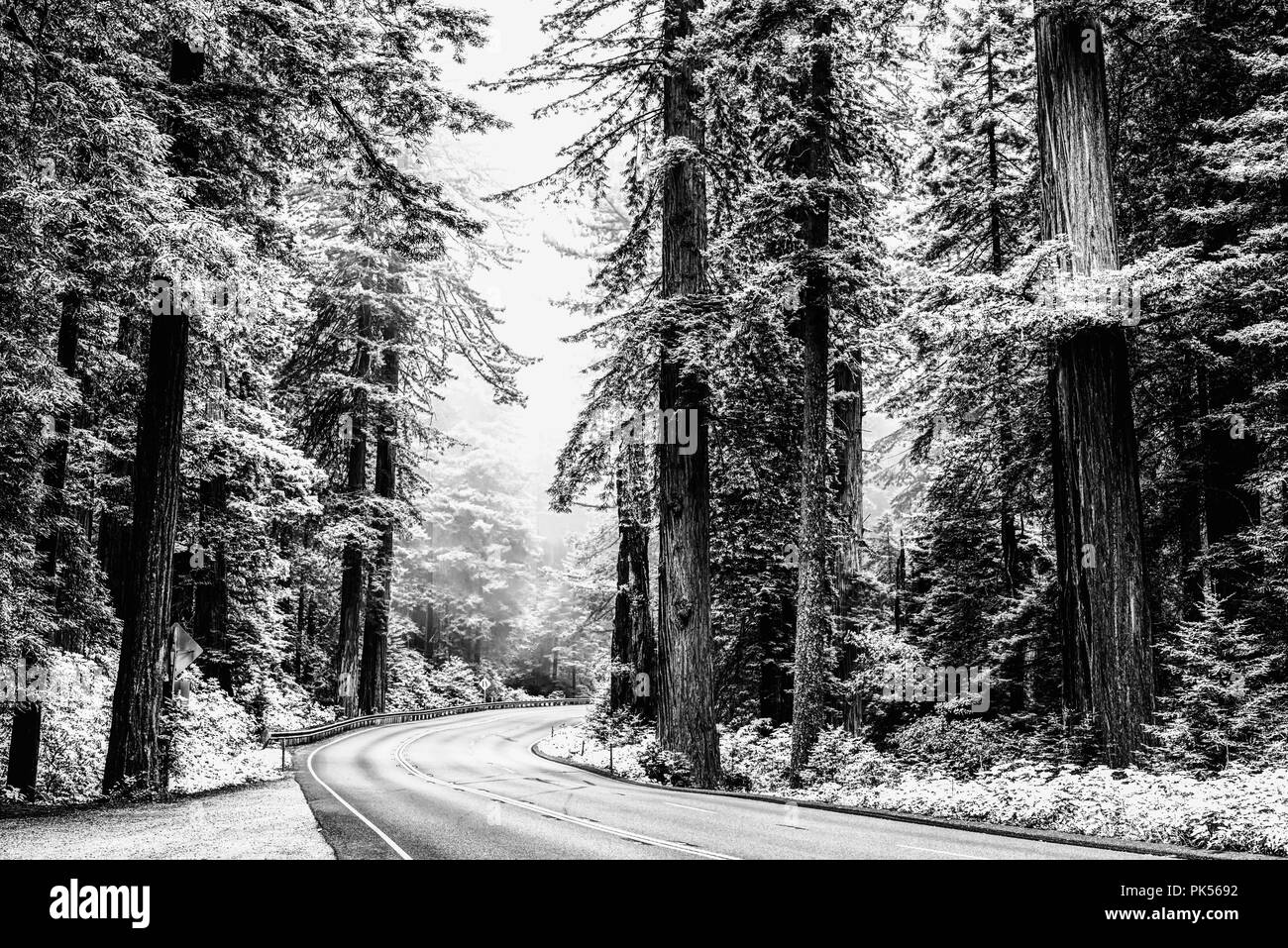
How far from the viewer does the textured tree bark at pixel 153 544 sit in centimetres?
1214

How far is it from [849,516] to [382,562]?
66.3ft

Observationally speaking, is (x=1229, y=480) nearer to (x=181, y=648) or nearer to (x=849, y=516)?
(x=849, y=516)

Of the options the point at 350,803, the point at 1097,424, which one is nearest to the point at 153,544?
the point at 350,803

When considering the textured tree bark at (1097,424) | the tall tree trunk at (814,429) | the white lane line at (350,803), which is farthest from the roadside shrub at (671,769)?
the textured tree bark at (1097,424)

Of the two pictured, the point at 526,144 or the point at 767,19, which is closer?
the point at 767,19

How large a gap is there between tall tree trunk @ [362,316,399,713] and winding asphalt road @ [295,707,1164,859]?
12340 millimetres

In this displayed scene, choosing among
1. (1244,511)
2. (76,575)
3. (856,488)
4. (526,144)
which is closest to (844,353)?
(856,488)

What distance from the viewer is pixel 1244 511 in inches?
579

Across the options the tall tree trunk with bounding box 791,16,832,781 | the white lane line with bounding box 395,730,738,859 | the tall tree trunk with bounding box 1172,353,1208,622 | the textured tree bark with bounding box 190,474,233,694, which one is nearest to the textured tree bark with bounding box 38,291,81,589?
the textured tree bark with bounding box 190,474,233,694

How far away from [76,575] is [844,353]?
15123 millimetres

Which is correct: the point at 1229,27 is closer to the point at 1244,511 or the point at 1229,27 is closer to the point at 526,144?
the point at 1244,511

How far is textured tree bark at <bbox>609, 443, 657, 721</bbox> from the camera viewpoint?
74.5ft

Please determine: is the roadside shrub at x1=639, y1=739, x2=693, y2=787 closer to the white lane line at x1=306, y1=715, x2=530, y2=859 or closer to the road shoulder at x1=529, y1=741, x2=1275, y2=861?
the road shoulder at x1=529, y1=741, x2=1275, y2=861

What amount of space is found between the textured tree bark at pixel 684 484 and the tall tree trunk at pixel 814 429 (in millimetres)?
1790
